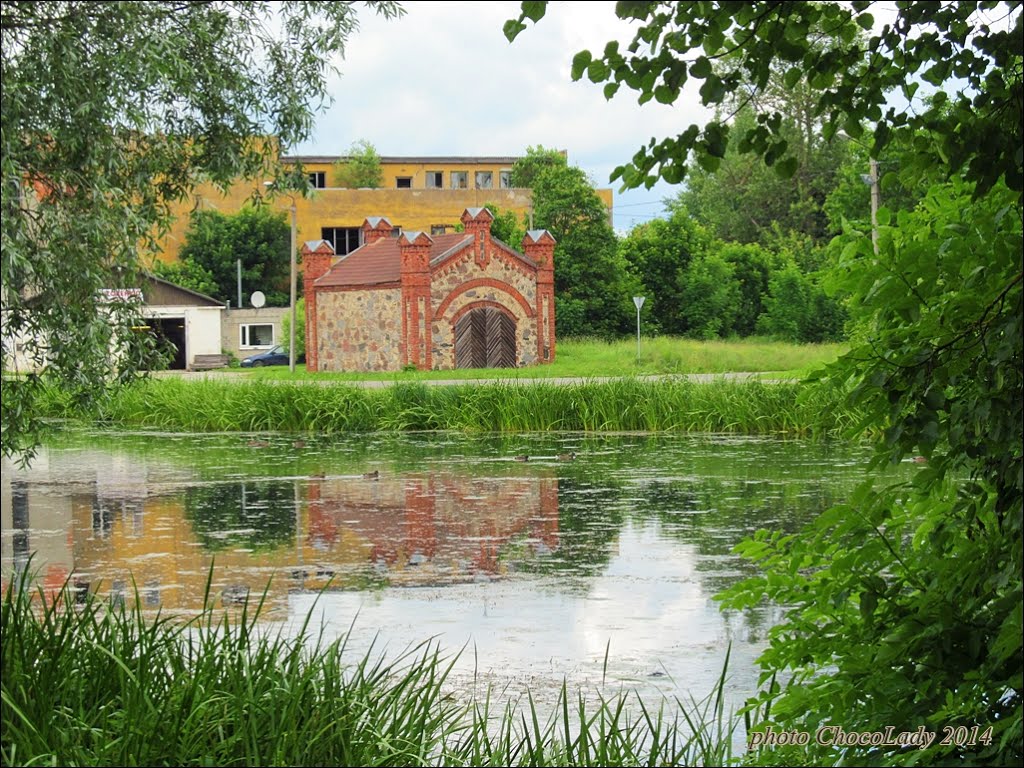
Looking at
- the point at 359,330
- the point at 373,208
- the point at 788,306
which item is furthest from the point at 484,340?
the point at 373,208

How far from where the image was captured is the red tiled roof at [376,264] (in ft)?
143

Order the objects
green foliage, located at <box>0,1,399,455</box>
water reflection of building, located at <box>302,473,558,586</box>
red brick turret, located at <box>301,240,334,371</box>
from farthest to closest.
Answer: red brick turret, located at <box>301,240,334,371</box> < water reflection of building, located at <box>302,473,558,586</box> < green foliage, located at <box>0,1,399,455</box>

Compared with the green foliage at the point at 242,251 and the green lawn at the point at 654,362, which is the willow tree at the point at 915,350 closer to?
the green lawn at the point at 654,362

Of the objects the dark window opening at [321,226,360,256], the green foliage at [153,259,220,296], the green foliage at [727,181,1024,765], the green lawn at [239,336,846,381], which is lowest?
the green foliage at [727,181,1024,765]

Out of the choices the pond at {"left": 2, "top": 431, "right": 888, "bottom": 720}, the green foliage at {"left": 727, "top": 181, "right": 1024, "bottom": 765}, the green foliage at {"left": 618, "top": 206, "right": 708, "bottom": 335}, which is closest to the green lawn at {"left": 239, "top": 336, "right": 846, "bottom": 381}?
the green foliage at {"left": 618, "top": 206, "right": 708, "bottom": 335}

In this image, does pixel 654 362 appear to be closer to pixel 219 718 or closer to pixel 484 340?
pixel 484 340

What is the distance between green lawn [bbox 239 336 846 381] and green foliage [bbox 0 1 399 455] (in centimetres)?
2659

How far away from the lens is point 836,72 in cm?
392

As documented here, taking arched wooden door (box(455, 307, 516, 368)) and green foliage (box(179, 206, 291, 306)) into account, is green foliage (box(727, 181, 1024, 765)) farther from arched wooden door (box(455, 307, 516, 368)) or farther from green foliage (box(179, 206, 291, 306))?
green foliage (box(179, 206, 291, 306))


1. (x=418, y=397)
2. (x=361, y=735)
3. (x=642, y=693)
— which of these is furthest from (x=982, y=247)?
(x=418, y=397)

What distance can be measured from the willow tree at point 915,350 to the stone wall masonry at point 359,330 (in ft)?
128

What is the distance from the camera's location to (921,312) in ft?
12.4

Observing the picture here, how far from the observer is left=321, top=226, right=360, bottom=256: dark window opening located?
224 feet

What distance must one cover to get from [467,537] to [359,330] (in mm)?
31197
